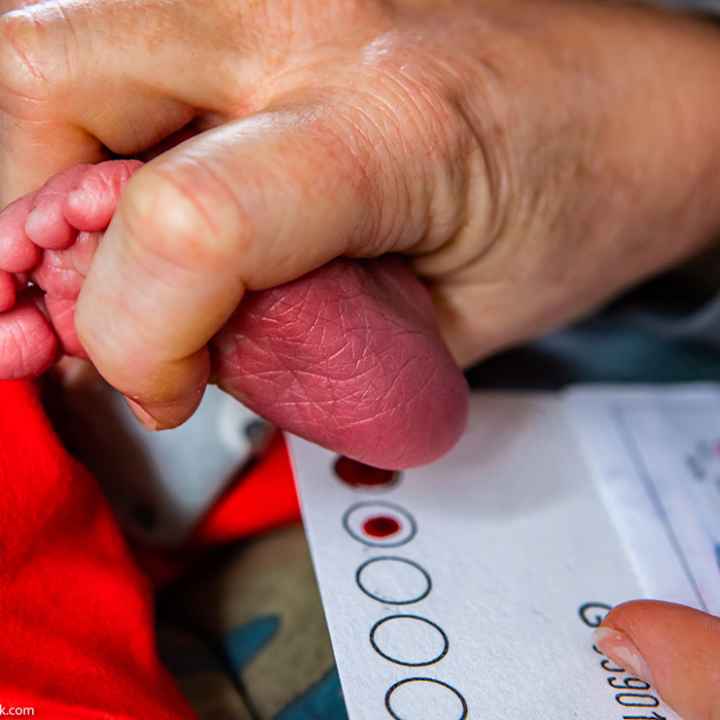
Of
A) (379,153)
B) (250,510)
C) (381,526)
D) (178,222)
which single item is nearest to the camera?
(178,222)

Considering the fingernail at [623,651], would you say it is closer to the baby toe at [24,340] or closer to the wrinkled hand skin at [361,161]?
the wrinkled hand skin at [361,161]

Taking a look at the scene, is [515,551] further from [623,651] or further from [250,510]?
[250,510]

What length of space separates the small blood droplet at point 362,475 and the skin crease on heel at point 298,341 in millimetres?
95

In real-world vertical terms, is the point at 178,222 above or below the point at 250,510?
above

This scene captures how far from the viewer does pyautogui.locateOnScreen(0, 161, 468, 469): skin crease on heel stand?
1.66 ft

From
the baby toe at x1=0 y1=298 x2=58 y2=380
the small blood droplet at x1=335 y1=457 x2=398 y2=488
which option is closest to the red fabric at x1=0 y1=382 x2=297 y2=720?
the baby toe at x1=0 y1=298 x2=58 y2=380

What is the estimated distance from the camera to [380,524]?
63cm

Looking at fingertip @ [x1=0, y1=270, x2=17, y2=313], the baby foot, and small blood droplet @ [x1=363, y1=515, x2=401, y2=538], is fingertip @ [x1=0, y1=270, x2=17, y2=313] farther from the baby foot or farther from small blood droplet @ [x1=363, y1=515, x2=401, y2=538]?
small blood droplet @ [x1=363, y1=515, x2=401, y2=538]

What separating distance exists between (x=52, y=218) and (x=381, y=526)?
0.28 meters

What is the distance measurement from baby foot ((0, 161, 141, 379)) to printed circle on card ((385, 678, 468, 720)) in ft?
0.83

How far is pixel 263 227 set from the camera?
1.47 feet

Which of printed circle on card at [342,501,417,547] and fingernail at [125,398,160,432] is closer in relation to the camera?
fingernail at [125,398,160,432]

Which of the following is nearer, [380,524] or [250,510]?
[380,524]

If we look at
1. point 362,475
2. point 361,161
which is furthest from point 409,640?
point 361,161
